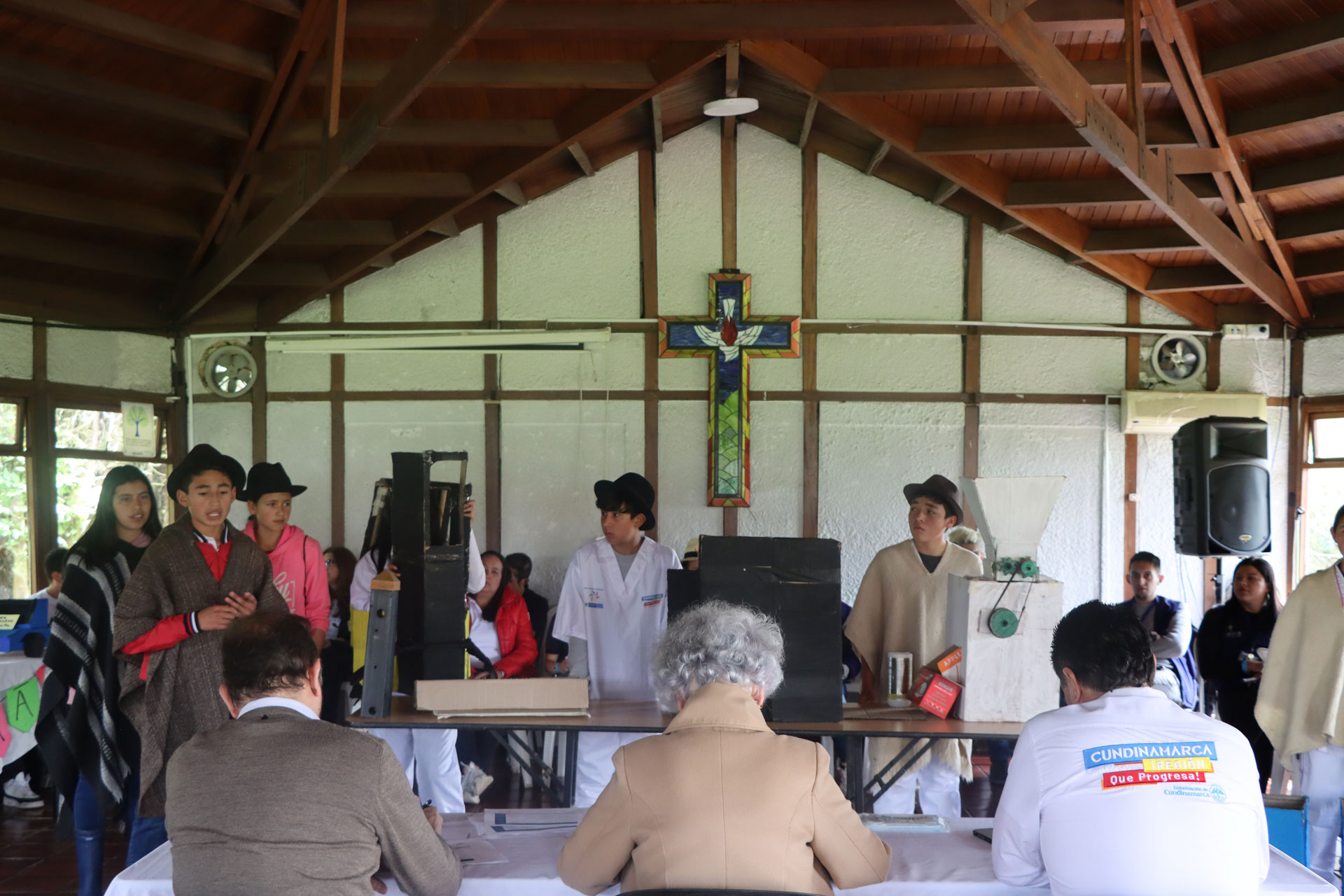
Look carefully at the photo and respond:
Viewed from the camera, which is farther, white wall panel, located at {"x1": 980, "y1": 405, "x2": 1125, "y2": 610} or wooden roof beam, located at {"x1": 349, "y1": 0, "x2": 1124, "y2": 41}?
white wall panel, located at {"x1": 980, "y1": 405, "x2": 1125, "y2": 610}

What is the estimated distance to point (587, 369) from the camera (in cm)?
683

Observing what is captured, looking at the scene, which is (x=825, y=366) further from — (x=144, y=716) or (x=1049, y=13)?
→ (x=144, y=716)

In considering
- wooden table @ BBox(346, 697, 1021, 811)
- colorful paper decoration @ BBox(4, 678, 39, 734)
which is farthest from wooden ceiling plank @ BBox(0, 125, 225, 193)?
wooden table @ BBox(346, 697, 1021, 811)

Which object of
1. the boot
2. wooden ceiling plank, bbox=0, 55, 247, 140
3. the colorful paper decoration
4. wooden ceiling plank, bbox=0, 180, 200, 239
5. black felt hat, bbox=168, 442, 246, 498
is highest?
wooden ceiling plank, bbox=0, 55, 247, 140

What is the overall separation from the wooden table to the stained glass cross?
3.23 metres

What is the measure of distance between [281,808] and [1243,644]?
15.3 ft

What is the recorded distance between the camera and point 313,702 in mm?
2062

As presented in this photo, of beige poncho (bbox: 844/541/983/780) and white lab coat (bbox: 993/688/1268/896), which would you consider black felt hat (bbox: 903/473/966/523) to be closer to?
beige poncho (bbox: 844/541/983/780)

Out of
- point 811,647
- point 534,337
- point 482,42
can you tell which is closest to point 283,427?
point 534,337

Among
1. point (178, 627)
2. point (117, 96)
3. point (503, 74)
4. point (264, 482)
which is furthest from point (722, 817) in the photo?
point (117, 96)

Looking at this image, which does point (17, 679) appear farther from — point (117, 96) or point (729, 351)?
point (729, 351)

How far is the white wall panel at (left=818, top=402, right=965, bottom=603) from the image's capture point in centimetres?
677

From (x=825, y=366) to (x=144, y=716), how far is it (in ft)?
15.1

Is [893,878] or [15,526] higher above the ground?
[15,526]
